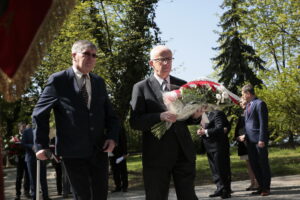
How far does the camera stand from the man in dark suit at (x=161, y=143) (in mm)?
5129

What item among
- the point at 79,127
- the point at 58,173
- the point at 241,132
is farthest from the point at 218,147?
the point at 79,127

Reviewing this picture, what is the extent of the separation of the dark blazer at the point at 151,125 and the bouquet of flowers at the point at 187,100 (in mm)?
103

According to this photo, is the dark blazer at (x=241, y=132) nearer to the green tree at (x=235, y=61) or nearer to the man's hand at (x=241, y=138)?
the man's hand at (x=241, y=138)

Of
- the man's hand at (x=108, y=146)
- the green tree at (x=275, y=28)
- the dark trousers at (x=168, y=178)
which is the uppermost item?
the green tree at (x=275, y=28)

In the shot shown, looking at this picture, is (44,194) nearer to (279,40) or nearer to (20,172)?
(20,172)

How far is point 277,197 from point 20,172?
24.4 ft

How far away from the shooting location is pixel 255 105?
32.2 feet

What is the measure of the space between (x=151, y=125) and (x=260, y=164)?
5397 mm

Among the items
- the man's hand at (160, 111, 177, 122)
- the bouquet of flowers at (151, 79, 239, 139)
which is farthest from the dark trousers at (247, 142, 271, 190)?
the man's hand at (160, 111, 177, 122)

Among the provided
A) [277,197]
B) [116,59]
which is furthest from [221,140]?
[116,59]

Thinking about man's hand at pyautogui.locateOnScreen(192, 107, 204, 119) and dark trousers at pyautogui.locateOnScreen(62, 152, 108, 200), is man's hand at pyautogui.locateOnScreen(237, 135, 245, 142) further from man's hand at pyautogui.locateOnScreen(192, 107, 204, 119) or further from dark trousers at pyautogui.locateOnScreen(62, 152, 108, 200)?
dark trousers at pyautogui.locateOnScreen(62, 152, 108, 200)

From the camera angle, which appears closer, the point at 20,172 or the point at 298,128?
the point at 20,172

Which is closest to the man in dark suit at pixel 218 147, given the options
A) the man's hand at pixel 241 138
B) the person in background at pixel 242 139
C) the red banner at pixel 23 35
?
the man's hand at pixel 241 138

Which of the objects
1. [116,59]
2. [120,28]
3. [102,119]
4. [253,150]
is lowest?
[253,150]
